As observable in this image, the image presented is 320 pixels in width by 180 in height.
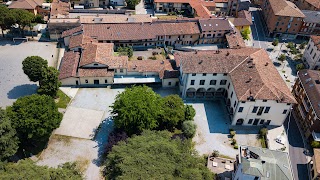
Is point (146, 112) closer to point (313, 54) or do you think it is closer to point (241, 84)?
point (241, 84)

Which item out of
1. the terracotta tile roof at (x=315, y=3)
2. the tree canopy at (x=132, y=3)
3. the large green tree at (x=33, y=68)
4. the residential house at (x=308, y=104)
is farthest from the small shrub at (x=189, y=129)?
the terracotta tile roof at (x=315, y=3)

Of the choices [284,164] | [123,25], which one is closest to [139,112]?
[284,164]

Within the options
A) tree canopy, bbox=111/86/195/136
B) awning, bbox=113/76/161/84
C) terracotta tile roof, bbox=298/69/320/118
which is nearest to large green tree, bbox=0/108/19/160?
tree canopy, bbox=111/86/195/136

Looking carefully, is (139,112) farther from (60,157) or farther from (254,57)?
(254,57)

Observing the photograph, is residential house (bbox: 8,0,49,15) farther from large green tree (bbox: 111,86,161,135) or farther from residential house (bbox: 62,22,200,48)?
large green tree (bbox: 111,86,161,135)

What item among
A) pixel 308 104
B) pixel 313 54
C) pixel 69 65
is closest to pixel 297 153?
pixel 308 104

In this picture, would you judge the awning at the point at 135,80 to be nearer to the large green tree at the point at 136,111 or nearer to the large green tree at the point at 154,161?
the large green tree at the point at 136,111
